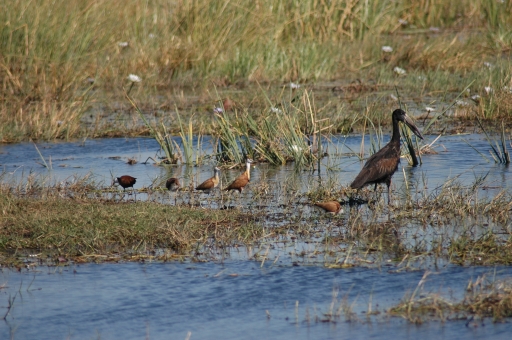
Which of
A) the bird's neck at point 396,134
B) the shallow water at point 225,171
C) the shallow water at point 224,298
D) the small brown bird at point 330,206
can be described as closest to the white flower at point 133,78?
the shallow water at point 225,171

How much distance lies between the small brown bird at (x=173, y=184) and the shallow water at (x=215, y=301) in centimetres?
237

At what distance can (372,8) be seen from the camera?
1806 centimetres

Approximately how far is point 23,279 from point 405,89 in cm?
943

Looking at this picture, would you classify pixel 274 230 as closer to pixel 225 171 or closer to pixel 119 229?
pixel 119 229

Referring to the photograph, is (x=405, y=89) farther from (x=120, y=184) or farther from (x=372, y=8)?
(x=120, y=184)

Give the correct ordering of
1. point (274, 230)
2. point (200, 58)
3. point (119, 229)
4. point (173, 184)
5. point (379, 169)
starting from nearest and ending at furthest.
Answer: point (119, 229), point (274, 230), point (379, 169), point (173, 184), point (200, 58)

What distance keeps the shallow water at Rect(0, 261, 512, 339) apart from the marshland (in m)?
0.02

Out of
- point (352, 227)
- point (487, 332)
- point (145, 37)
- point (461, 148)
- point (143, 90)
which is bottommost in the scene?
point (487, 332)

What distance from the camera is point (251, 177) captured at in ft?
32.6

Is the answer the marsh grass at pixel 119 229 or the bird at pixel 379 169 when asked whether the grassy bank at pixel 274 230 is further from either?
the bird at pixel 379 169

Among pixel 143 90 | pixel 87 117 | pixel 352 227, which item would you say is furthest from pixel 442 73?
pixel 352 227

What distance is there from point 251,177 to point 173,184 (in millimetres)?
1264

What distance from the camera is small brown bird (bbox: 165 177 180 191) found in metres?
8.91

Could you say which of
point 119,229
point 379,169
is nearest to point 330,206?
point 379,169
